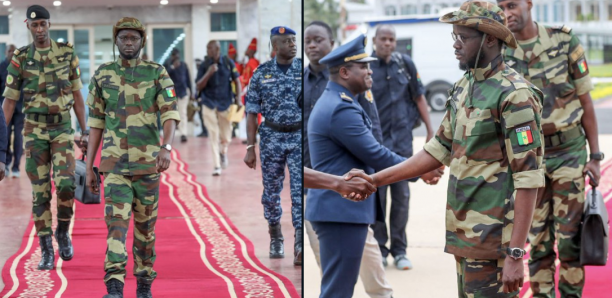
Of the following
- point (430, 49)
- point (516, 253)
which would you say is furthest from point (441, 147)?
point (430, 49)

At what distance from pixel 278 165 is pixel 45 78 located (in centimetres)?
120

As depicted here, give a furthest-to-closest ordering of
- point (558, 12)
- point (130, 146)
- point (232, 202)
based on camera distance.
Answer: point (558, 12), point (232, 202), point (130, 146)

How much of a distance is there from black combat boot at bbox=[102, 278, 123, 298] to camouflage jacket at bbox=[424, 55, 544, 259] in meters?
1.68

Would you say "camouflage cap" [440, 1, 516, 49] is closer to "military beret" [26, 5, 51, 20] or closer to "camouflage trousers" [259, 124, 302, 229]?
"camouflage trousers" [259, 124, 302, 229]

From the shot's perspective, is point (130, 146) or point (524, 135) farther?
point (130, 146)

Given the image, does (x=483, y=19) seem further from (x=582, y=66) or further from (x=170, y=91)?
(x=582, y=66)

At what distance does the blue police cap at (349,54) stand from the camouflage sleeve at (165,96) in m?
0.76

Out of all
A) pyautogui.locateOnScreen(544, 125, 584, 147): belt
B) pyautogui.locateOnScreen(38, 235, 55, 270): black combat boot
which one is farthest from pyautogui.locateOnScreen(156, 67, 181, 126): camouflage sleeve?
pyautogui.locateOnScreen(544, 125, 584, 147): belt

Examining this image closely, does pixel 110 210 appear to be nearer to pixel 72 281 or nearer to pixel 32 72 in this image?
pixel 72 281

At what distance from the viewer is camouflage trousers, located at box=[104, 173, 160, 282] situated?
14.1 feet

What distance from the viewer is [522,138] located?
10.6ft

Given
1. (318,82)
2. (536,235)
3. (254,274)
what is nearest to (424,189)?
(318,82)

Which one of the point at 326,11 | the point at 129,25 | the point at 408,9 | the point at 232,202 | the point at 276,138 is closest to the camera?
the point at 129,25

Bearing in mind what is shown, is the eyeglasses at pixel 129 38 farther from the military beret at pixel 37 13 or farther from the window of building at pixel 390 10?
the window of building at pixel 390 10
